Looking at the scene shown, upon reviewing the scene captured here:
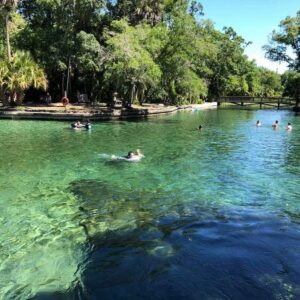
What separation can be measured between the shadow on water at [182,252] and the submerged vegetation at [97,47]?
28.1m

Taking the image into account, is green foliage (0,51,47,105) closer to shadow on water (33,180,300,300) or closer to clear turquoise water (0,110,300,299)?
clear turquoise water (0,110,300,299)

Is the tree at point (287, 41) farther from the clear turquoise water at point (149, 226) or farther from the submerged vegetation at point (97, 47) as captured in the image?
the clear turquoise water at point (149, 226)

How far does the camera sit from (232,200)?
13.5 metres

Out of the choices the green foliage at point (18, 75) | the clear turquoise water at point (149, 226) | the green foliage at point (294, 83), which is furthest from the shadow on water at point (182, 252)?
the green foliage at point (294, 83)

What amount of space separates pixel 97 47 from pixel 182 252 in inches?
1531

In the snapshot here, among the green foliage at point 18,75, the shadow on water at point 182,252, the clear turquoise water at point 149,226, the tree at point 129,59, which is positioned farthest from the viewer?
the green foliage at point 18,75

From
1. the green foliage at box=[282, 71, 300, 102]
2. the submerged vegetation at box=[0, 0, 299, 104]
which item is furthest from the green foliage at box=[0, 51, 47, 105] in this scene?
the green foliage at box=[282, 71, 300, 102]

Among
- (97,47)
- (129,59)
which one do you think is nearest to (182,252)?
(129,59)

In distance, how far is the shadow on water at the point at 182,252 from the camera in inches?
302

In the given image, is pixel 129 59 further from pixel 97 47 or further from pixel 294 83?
pixel 294 83

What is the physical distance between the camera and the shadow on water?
768cm

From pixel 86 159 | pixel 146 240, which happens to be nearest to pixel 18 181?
pixel 86 159

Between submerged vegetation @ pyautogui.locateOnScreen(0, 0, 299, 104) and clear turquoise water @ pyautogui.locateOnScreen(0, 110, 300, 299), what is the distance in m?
20.9

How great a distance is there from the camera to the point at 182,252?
30.7 ft
